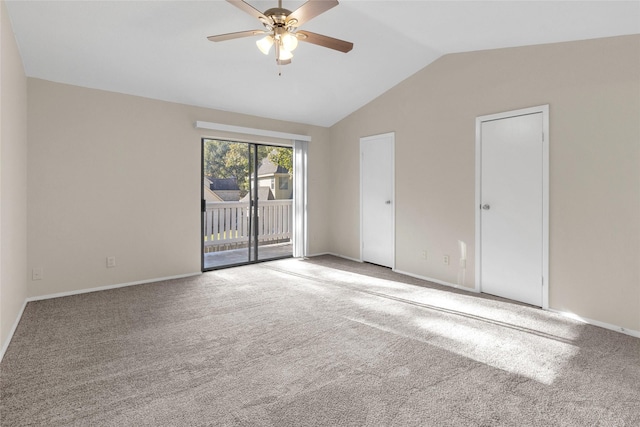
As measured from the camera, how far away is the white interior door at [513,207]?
3.35 meters

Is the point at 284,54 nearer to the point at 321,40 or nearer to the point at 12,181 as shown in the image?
the point at 321,40

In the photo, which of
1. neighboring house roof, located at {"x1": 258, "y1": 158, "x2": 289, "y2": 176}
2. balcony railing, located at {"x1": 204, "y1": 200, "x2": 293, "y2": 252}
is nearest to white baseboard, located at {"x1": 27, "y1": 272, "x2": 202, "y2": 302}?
balcony railing, located at {"x1": 204, "y1": 200, "x2": 293, "y2": 252}

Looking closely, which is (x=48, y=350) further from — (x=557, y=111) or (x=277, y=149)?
(x=557, y=111)

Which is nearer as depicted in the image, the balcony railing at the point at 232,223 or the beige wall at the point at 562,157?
the beige wall at the point at 562,157

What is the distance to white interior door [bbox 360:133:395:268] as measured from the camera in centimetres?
491

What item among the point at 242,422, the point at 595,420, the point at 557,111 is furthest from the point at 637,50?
the point at 242,422

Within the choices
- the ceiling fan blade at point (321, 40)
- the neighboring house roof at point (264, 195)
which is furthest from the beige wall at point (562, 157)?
the neighboring house roof at point (264, 195)

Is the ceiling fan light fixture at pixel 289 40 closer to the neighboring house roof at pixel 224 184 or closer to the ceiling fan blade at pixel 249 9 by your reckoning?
the ceiling fan blade at pixel 249 9

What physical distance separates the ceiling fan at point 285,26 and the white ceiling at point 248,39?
466mm

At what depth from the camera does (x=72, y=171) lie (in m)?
3.71

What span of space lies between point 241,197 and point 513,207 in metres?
3.76

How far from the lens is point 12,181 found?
280 centimetres

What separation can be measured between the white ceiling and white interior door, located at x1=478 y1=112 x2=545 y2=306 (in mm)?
861

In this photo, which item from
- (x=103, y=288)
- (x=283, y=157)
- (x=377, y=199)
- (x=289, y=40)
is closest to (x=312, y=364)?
(x=289, y=40)
